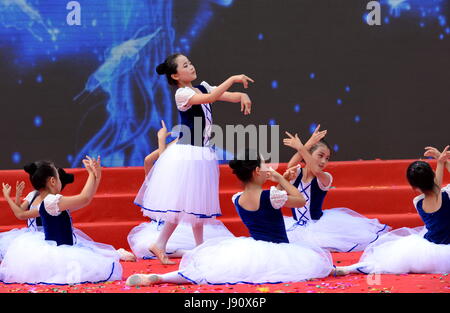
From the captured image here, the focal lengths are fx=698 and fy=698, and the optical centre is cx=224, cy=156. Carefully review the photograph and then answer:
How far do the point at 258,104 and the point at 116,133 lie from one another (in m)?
1.19

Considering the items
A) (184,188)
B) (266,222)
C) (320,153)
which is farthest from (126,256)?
(320,153)

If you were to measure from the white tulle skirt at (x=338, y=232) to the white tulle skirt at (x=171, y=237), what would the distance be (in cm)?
46

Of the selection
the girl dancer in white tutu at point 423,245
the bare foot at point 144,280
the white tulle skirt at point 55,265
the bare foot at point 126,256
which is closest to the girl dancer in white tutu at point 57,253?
the white tulle skirt at point 55,265

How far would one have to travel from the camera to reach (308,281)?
9.89 feet

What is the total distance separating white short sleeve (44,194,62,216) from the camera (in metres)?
3.25

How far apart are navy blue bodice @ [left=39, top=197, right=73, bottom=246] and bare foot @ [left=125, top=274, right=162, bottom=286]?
485mm

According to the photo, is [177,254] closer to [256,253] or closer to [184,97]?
[184,97]

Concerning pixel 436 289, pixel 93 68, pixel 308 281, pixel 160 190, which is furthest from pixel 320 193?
pixel 93 68

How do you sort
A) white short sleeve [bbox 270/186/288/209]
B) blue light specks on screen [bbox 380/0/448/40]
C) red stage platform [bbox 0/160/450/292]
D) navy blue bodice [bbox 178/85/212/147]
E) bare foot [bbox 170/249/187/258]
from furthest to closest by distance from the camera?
blue light specks on screen [bbox 380/0/448/40] < red stage platform [bbox 0/160/450/292] < bare foot [bbox 170/249/187/258] < navy blue bodice [bbox 178/85/212/147] < white short sleeve [bbox 270/186/288/209]

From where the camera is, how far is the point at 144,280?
9.82 ft

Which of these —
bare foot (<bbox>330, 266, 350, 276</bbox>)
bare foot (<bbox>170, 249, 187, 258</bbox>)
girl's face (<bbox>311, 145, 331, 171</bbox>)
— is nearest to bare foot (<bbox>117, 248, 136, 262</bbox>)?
bare foot (<bbox>170, 249, 187, 258</bbox>)

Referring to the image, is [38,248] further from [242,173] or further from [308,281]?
[308,281]

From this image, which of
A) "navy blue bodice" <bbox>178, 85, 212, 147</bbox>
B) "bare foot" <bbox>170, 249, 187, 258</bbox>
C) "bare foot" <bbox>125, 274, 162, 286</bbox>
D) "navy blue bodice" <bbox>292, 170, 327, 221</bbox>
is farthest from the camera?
"navy blue bodice" <bbox>292, 170, 327, 221</bbox>

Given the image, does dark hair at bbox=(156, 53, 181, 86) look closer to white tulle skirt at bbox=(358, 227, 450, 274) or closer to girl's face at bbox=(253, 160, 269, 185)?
girl's face at bbox=(253, 160, 269, 185)
